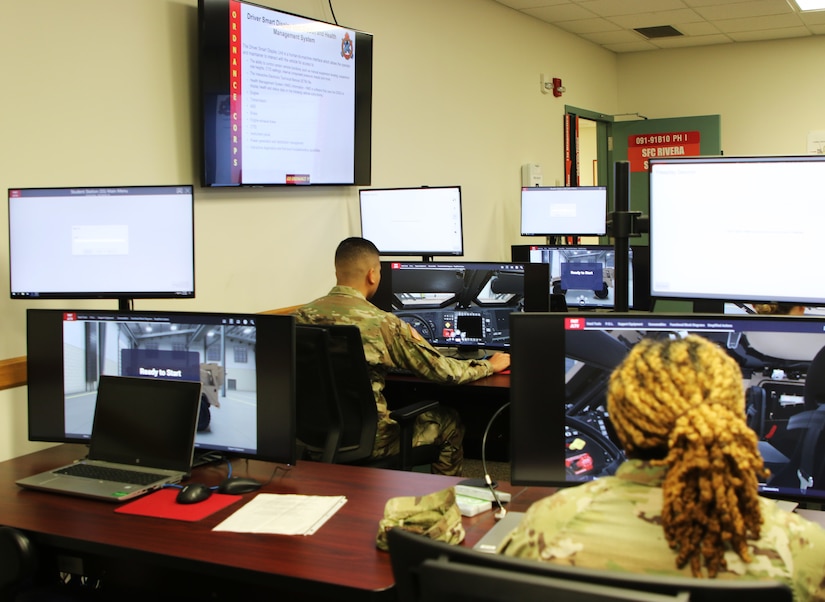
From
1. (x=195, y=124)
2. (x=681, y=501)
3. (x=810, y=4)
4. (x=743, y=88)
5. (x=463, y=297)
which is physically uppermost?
(x=810, y=4)

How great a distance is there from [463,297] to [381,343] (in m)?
0.61

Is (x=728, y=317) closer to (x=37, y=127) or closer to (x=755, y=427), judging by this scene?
(x=755, y=427)

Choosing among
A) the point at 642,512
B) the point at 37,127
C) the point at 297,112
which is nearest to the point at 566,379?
the point at 642,512

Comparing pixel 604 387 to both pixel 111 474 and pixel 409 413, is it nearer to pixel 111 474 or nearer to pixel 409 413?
pixel 111 474

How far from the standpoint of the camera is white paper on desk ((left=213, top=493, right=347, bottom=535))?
5.73 ft

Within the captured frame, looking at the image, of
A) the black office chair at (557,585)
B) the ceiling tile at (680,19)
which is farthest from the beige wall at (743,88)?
the black office chair at (557,585)

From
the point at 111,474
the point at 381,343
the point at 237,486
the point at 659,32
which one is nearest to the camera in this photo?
the point at 237,486

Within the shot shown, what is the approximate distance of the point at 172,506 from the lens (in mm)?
1905

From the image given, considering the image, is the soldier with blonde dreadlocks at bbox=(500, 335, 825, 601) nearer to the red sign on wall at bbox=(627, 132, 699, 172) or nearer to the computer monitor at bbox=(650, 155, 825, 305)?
the computer monitor at bbox=(650, 155, 825, 305)

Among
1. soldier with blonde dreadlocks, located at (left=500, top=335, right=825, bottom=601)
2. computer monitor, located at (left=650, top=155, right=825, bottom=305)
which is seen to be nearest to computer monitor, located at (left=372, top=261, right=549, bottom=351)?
computer monitor, located at (left=650, top=155, right=825, bottom=305)

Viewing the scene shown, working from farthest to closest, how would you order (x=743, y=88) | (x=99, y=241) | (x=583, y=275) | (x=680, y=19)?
(x=743, y=88) → (x=680, y=19) → (x=583, y=275) → (x=99, y=241)

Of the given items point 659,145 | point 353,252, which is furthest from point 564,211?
point 659,145

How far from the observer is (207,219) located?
12.2ft

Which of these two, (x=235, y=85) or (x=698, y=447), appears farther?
(x=235, y=85)
